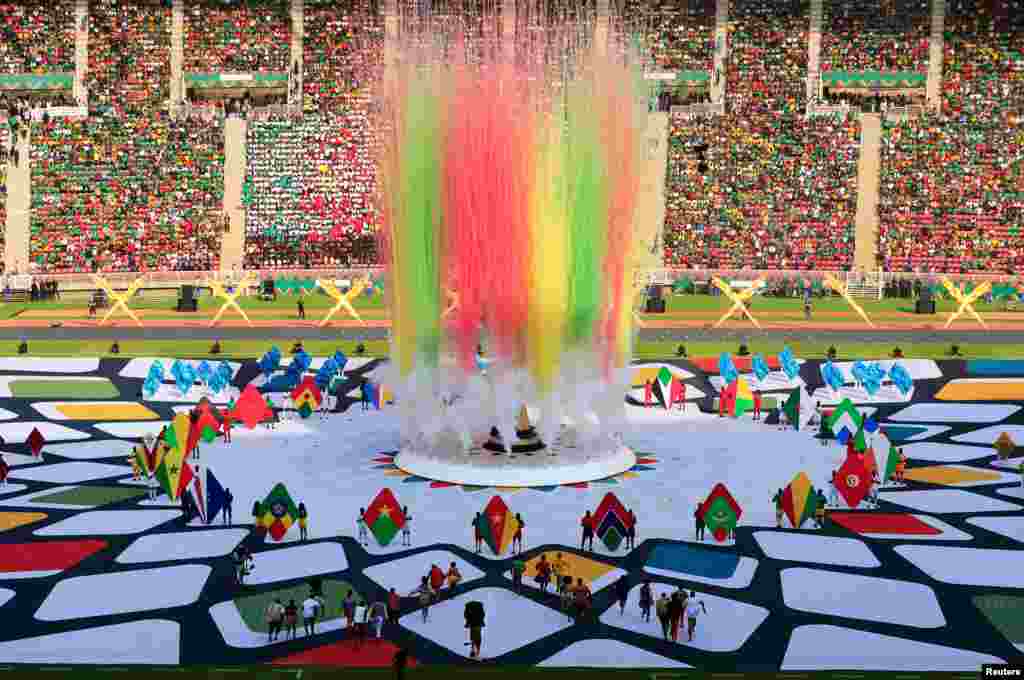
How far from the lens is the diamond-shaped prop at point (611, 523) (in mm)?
25219

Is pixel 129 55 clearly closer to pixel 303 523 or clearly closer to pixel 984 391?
pixel 984 391

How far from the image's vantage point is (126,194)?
255ft

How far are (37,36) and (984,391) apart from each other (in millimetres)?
69856

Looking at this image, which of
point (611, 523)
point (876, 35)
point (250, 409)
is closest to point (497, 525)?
point (611, 523)

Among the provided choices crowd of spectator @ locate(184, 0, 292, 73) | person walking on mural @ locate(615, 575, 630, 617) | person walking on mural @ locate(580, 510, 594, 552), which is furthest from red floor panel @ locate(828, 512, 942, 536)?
crowd of spectator @ locate(184, 0, 292, 73)

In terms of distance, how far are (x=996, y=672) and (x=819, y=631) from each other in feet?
10.9

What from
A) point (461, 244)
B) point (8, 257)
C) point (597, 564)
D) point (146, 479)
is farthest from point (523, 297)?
point (8, 257)

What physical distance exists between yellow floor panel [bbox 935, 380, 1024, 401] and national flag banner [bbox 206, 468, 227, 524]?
28619 millimetres

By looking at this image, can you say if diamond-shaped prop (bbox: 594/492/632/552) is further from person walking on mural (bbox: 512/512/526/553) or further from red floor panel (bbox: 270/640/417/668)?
red floor panel (bbox: 270/640/417/668)

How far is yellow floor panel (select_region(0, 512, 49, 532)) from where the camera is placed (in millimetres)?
27172

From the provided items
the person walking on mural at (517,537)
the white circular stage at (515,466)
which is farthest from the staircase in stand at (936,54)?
the person walking on mural at (517,537)

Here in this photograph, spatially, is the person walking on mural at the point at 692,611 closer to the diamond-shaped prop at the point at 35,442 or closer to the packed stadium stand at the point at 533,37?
the diamond-shaped prop at the point at 35,442

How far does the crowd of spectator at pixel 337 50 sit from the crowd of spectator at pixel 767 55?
25806 mm

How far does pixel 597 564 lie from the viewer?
2458cm
